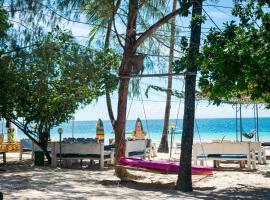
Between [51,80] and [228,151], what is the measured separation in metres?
4.61

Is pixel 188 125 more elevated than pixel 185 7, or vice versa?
pixel 185 7

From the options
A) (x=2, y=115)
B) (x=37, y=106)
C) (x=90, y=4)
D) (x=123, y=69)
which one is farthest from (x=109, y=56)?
(x=2, y=115)

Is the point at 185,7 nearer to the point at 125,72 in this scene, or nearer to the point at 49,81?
the point at 125,72

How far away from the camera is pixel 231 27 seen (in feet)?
25.5

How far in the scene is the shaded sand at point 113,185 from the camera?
7.89 meters

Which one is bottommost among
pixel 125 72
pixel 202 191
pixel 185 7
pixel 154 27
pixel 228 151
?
pixel 202 191

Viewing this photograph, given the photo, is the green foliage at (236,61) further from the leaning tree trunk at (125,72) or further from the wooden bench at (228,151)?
the wooden bench at (228,151)

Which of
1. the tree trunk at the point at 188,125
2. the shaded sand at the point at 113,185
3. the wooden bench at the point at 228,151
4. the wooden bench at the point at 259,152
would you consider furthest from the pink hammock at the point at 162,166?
the wooden bench at the point at 259,152

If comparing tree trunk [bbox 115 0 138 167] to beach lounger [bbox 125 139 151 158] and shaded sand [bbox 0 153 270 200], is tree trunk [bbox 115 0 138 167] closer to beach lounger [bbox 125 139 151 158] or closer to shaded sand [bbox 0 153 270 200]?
shaded sand [bbox 0 153 270 200]

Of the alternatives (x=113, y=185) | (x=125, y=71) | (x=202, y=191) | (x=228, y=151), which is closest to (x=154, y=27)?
(x=125, y=71)

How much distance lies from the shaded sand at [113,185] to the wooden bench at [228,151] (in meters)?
0.33

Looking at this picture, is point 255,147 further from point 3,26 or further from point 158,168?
point 3,26

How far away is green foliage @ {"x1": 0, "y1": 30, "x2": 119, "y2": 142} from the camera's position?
909 centimetres

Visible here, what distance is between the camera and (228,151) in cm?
1200
